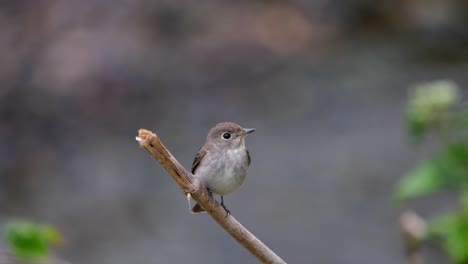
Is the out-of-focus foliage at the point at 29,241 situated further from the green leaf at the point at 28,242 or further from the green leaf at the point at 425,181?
the green leaf at the point at 425,181

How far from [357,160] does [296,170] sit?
749mm

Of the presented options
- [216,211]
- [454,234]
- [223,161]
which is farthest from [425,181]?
[216,211]

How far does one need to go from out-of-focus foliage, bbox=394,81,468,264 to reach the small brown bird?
1.21 meters

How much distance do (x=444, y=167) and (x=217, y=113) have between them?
6.85 m

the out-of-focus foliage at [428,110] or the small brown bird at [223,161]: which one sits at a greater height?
the out-of-focus foliage at [428,110]

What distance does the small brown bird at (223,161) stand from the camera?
3.67 meters

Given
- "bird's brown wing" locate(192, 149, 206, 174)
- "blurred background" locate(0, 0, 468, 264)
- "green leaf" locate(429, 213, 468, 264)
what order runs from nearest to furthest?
"bird's brown wing" locate(192, 149, 206, 174) → "green leaf" locate(429, 213, 468, 264) → "blurred background" locate(0, 0, 468, 264)

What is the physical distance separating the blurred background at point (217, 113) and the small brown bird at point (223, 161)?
422cm

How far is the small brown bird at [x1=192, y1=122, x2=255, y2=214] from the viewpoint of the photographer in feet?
12.1

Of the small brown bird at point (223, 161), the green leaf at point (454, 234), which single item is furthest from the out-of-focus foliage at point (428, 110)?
the small brown bird at point (223, 161)

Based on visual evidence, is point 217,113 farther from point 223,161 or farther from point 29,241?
point 29,241

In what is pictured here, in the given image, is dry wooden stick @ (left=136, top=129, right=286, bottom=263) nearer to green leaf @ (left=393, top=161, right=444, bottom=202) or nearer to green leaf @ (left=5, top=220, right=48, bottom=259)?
green leaf @ (left=5, top=220, right=48, bottom=259)

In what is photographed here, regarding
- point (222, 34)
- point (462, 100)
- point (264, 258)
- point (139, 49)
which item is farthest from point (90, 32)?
point (264, 258)

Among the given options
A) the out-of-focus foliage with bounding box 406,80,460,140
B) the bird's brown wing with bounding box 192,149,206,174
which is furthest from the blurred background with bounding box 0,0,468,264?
the bird's brown wing with bounding box 192,149,206,174
